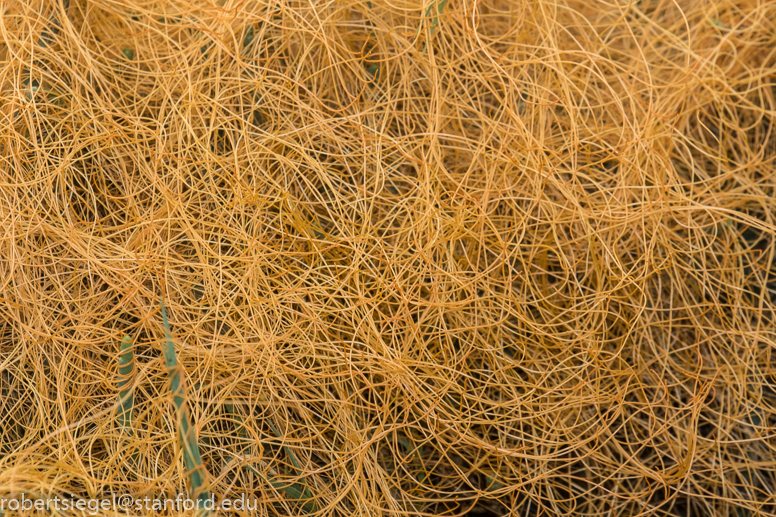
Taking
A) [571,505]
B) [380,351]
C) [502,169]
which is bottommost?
[571,505]

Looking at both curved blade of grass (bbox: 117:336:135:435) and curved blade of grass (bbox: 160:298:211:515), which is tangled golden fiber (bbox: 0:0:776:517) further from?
curved blade of grass (bbox: 160:298:211:515)

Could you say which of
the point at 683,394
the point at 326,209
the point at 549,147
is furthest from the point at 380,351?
the point at 683,394

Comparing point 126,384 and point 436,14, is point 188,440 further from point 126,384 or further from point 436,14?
point 436,14

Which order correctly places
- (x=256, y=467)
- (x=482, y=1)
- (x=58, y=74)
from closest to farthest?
(x=256, y=467), (x=58, y=74), (x=482, y=1)

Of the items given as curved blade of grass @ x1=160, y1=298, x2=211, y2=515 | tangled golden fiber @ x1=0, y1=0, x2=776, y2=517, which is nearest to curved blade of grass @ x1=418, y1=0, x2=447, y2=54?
tangled golden fiber @ x1=0, y1=0, x2=776, y2=517

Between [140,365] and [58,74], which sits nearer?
[140,365]

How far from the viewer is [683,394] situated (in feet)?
4.09

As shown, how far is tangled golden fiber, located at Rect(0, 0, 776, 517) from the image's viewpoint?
1.09 meters

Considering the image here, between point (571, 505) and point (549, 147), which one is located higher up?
point (549, 147)

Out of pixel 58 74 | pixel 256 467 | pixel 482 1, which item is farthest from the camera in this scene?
pixel 482 1

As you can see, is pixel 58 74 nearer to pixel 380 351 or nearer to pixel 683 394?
pixel 380 351

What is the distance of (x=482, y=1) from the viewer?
1.30 meters

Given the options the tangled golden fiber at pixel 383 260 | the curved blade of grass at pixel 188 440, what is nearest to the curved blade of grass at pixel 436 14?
the tangled golden fiber at pixel 383 260

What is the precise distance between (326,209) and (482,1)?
64 centimetres
